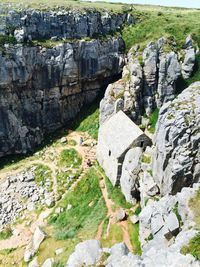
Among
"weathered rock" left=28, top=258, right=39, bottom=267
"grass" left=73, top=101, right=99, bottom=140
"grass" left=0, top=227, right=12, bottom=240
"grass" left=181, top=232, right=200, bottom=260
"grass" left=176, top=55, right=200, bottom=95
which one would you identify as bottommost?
"grass" left=0, top=227, right=12, bottom=240

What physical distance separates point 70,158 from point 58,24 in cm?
2067

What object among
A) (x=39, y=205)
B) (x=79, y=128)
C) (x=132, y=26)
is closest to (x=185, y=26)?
(x=132, y=26)

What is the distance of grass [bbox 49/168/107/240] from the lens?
43.9 m

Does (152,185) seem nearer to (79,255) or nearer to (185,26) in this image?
(79,255)

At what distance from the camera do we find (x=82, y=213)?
153ft

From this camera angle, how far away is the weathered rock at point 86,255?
97.3ft

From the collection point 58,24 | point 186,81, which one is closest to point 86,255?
point 186,81

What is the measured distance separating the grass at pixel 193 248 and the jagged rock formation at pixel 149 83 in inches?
1238

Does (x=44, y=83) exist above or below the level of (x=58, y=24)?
below

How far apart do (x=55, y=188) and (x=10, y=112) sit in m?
14.5

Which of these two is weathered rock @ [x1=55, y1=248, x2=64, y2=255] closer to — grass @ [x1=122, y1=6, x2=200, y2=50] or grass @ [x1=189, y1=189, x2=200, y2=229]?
grass @ [x1=189, y1=189, x2=200, y2=229]

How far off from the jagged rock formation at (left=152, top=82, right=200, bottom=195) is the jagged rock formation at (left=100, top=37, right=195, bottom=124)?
15.8 metres

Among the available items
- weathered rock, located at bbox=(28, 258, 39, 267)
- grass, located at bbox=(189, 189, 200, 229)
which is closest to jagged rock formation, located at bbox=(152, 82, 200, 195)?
grass, located at bbox=(189, 189, 200, 229)

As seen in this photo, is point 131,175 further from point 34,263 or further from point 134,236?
point 34,263
